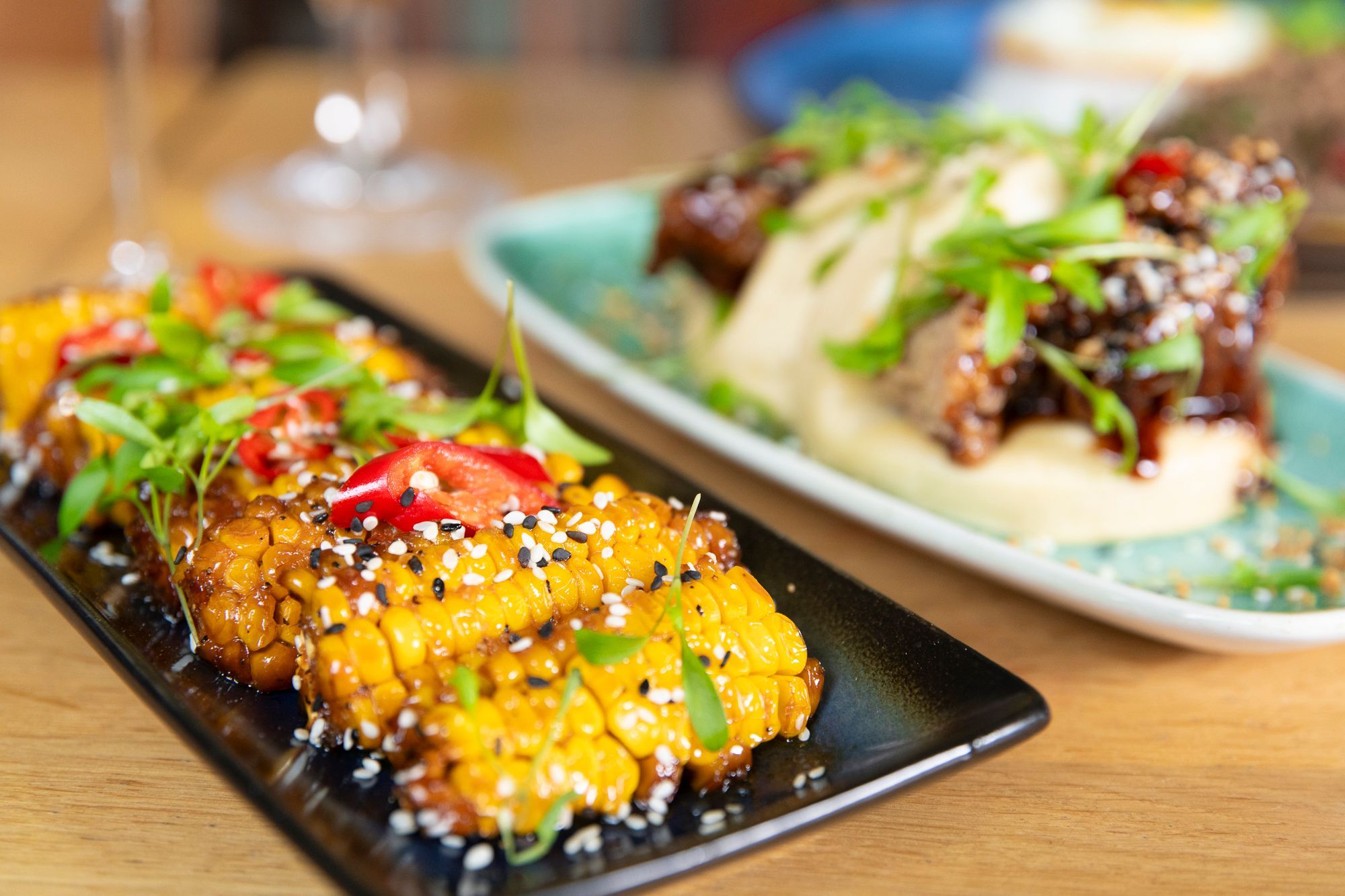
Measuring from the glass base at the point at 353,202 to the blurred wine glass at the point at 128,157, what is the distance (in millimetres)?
396

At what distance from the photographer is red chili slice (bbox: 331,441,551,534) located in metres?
1.60

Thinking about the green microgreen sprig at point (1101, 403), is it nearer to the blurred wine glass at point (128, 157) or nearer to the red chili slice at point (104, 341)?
the red chili slice at point (104, 341)

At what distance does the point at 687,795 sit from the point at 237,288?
1576 mm

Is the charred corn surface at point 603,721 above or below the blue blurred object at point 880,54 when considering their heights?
below

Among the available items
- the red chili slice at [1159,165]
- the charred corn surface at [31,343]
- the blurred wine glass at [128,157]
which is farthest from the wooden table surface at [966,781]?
the blurred wine glass at [128,157]

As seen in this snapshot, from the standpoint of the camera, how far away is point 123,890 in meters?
1.42

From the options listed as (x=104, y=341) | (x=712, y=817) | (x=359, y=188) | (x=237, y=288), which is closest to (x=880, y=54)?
(x=359, y=188)

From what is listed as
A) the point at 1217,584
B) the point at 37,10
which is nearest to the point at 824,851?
the point at 1217,584

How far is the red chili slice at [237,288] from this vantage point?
245cm

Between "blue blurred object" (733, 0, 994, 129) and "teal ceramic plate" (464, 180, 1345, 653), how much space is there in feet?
4.52

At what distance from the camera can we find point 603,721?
4.43 ft

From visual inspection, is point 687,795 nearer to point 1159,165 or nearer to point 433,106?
point 1159,165

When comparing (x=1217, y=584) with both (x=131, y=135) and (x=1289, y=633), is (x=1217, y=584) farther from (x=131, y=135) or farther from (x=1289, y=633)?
(x=131, y=135)

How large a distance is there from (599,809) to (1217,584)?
1.24 metres
